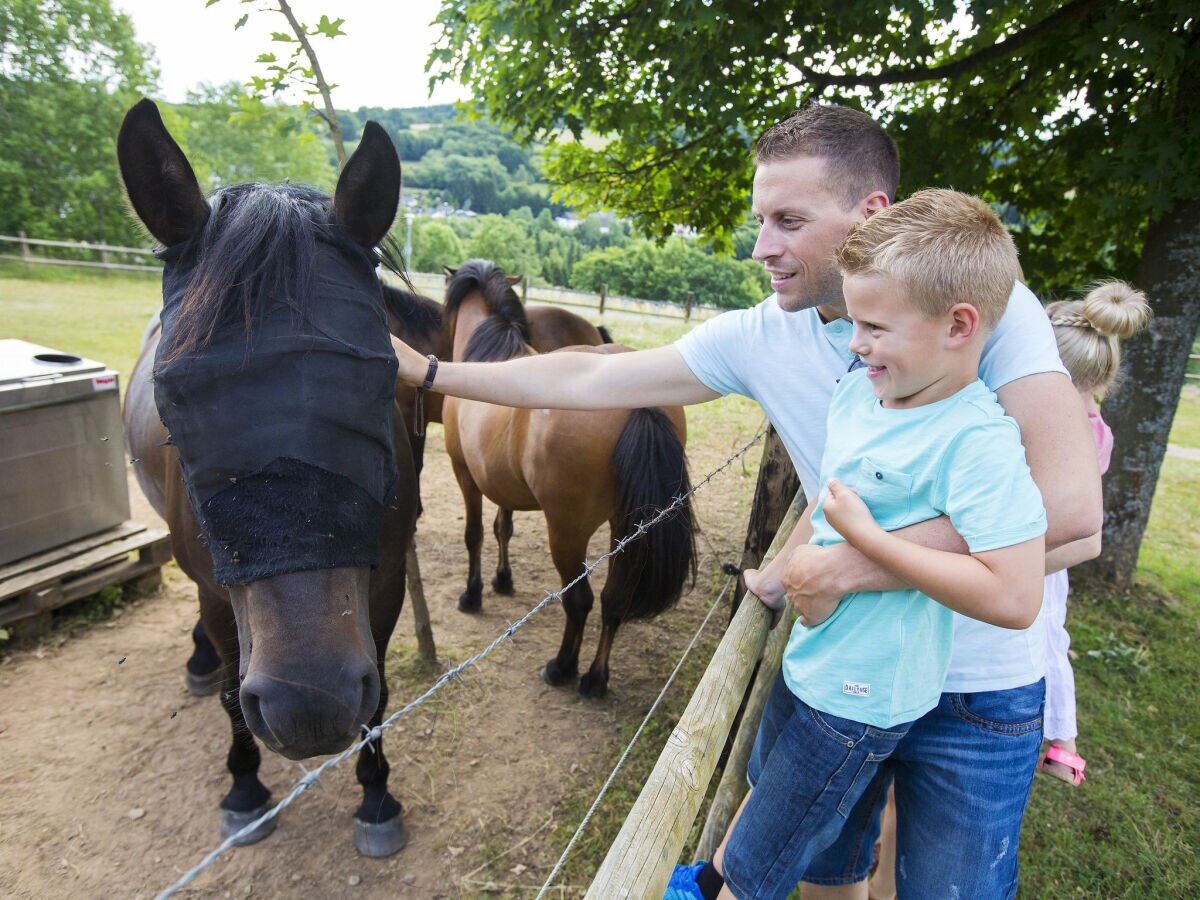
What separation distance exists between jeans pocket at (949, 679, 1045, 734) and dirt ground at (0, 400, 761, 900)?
1.86 m

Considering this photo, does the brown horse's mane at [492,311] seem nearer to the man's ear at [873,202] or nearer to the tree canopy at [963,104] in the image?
the tree canopy at [963,104]

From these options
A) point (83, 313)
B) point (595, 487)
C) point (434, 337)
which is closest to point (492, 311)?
point (434, 337)

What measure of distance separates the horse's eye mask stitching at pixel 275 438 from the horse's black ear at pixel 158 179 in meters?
0.24

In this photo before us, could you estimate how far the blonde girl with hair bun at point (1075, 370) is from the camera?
1.86 meters

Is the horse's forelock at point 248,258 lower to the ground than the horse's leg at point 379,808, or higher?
higher

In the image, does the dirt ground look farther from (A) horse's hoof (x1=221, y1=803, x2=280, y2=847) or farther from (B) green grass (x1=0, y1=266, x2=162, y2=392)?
(B) green grass (x1=0, y1=266, x2=162, y2=392)

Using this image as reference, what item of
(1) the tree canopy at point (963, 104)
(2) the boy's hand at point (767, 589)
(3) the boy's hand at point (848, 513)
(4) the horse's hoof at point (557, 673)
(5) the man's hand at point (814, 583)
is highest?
(1) the tree canopy at point (963, 104)

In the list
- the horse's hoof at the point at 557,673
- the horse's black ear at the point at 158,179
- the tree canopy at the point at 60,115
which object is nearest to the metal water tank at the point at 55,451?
the horse's black ear at the point at 158,179

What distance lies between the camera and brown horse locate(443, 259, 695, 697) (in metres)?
3.13

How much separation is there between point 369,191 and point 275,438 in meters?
0.71

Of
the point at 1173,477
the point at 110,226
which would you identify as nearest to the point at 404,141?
the point at 110,226

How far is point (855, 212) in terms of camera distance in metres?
1.53

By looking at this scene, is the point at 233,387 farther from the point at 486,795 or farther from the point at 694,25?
the point at 694,25

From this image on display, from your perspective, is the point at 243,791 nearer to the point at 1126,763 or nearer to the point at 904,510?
the point at 904,510
